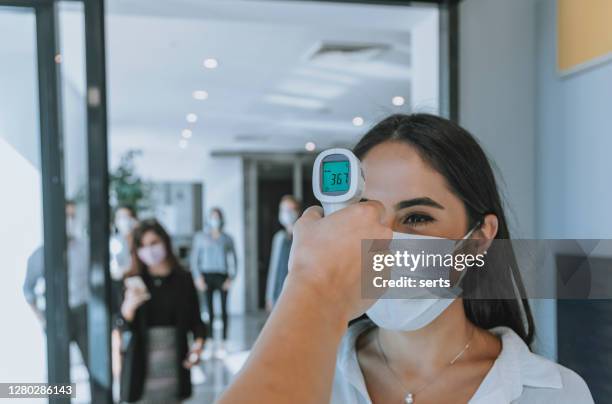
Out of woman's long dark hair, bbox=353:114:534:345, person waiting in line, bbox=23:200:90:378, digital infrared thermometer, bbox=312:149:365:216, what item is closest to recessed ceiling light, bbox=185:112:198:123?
person waiting in line, bbox=23:200:90:378

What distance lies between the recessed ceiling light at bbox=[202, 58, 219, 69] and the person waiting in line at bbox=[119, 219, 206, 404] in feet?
3.37

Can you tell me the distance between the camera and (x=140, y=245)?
7.62ft

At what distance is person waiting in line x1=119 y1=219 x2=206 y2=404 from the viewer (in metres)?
2.09

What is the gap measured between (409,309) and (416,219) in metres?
0.09

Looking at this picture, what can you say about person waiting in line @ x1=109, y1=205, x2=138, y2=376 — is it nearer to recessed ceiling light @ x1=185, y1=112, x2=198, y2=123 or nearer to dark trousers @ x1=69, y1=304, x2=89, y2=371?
dark trousers @ x1=69, y1=304, x2=89, y2=371

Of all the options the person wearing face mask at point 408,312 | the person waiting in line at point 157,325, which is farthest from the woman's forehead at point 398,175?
the person waiting in line at point 157,325

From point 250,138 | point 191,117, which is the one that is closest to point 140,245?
point 191,117

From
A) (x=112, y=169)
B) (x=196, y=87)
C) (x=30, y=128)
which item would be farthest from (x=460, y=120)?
(x=112, y=169)

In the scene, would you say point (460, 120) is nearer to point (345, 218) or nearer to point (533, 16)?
point (533, 16)

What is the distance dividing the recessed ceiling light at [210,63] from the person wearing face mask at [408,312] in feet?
7.42

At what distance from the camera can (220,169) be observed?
6.29m

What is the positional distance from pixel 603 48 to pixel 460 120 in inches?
34.5

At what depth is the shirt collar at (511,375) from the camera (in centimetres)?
63

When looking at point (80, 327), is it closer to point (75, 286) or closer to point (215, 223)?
point (75, 286)
